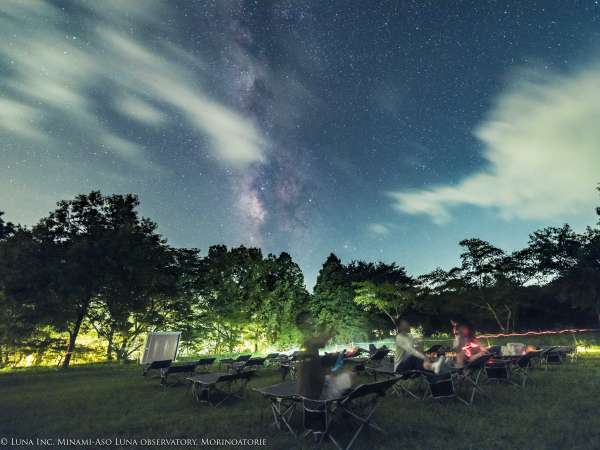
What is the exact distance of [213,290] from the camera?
29047 millimetres

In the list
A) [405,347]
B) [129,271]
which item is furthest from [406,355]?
[129,271]

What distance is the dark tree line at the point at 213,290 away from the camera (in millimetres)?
18141

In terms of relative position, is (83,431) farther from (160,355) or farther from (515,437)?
(160,355)

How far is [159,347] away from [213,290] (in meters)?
11.3

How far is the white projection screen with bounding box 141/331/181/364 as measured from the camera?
1749cm

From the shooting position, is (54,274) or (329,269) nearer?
(54,274)

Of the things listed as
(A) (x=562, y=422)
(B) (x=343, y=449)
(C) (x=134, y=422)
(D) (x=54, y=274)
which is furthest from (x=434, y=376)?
(D) (x=54, y=274)

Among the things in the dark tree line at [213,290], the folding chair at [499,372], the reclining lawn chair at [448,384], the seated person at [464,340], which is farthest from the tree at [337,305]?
the reclining lawn chair at [448,384]

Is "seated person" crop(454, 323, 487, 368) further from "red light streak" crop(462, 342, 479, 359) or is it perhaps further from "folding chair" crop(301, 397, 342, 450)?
"folding chair" crop(301, 397, 342, 450)

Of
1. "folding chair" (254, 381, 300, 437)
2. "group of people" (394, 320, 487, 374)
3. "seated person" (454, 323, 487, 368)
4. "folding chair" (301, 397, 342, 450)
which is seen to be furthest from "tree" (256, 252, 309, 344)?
"folding chair" (301, 397, 342, 450)

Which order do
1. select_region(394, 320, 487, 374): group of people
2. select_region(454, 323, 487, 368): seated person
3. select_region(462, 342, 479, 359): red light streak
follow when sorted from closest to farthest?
select_region(394, 320, 487, 374): group of people, select_region(454, 323, 487, 368): seated person, select_region(462, 342, 479, 359): red light streak

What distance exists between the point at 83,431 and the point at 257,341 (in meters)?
26.4

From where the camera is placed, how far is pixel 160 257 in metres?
24.3

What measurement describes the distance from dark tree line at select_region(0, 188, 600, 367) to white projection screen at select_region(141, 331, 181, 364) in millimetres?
4224
